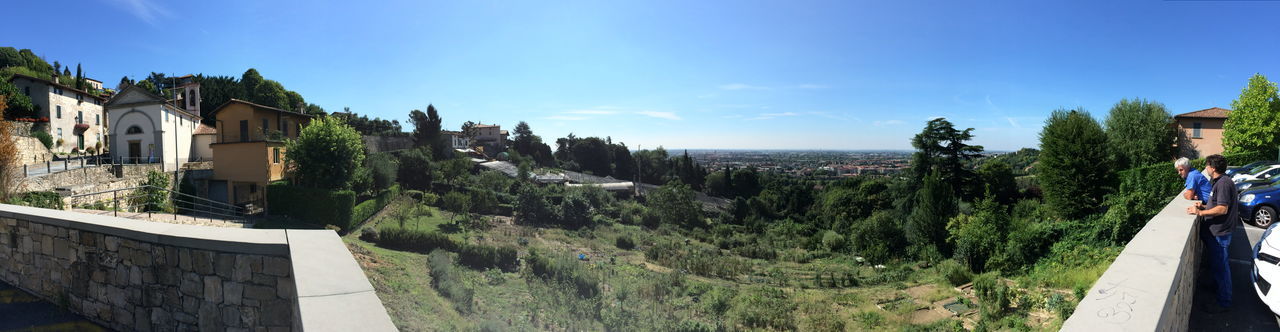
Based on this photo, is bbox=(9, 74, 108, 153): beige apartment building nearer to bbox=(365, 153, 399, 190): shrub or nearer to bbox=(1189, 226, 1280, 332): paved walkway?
bbox=(365, 153, 399, 190): shrub

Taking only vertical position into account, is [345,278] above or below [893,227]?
above

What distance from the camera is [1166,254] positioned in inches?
96.8

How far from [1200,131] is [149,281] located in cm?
3498

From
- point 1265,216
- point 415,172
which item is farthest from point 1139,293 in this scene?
point 415,172

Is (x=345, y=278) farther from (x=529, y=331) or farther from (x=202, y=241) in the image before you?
(x=529, y=331)

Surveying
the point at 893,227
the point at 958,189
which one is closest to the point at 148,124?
the point at 893,227

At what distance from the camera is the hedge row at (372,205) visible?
1959cm

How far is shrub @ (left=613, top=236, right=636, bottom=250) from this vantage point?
74.5 feet

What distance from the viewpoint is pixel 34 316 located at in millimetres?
3504

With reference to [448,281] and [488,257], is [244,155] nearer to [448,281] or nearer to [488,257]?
[488,257]

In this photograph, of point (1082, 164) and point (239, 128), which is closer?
point (1082, 164)

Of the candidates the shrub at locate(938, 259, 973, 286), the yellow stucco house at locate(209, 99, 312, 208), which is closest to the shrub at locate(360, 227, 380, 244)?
the yellow stucco house at locate(209, 99, 312, 208)

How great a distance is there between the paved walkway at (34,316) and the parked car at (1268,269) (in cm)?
789

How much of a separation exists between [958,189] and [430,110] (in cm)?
3422
